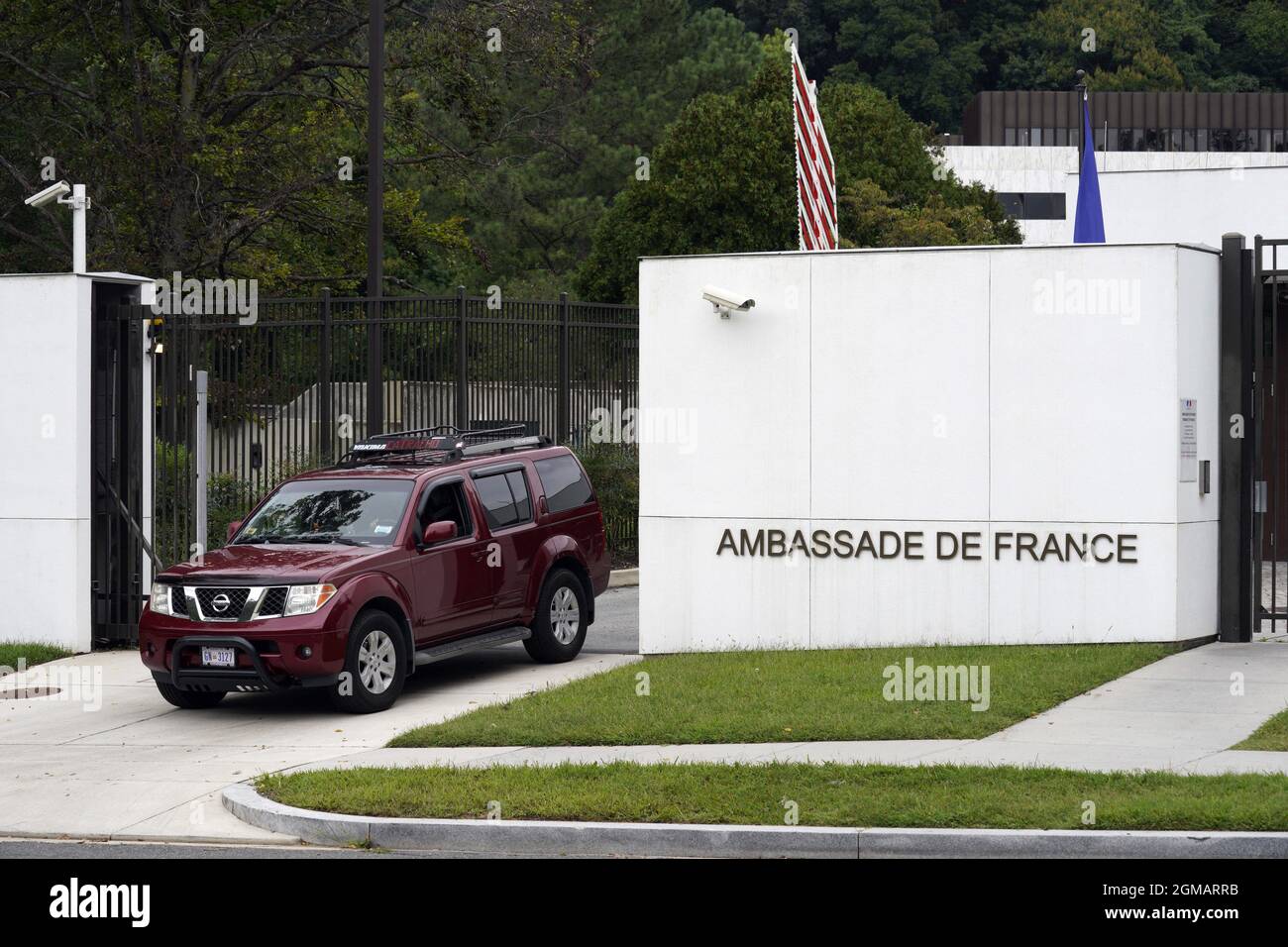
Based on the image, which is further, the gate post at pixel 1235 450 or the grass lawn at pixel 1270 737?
the gate post at pixel 1235 450

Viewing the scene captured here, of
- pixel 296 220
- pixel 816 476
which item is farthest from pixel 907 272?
pixel 296 220

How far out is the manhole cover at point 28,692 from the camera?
14133mm

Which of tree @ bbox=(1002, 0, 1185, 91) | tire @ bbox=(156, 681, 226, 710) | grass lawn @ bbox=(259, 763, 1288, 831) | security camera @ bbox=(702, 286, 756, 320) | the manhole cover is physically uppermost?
tree @ bbox=(1002, 0, 1185, 91)

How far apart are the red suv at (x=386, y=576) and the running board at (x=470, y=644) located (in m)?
0.02

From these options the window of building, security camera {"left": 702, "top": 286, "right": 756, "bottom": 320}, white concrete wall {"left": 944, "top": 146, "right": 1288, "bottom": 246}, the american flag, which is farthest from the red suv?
the window of building

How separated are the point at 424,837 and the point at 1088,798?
333 cm

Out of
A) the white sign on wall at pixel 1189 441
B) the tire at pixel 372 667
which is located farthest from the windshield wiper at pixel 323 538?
the white sign on wall at pixel 1189 441

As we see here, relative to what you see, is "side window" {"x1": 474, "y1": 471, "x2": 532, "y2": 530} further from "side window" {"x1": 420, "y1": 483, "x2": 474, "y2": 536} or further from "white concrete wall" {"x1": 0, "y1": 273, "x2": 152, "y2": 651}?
"white concrete wall" {"x1": 0, "y1": 273, "x2": 152, "y2": 651}

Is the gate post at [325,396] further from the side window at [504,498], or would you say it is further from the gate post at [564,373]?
the side window at [504,498]

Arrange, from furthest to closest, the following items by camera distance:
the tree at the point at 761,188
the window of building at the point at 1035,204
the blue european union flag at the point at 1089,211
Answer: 1. the window of building at the point at 1035,204
2. the tree at the point at 761,188
3. the blue european union flag at the point at 1089,211

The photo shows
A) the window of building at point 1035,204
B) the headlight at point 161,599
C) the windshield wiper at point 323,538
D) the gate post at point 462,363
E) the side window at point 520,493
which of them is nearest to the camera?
the headlight at point 161,599

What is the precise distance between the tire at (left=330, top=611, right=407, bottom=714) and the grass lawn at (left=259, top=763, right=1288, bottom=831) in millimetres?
2650

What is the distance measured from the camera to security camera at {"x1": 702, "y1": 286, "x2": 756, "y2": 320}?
1470 centimetres

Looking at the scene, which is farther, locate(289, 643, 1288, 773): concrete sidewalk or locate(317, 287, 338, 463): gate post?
locate(317, 287, 338, 463): gate post
